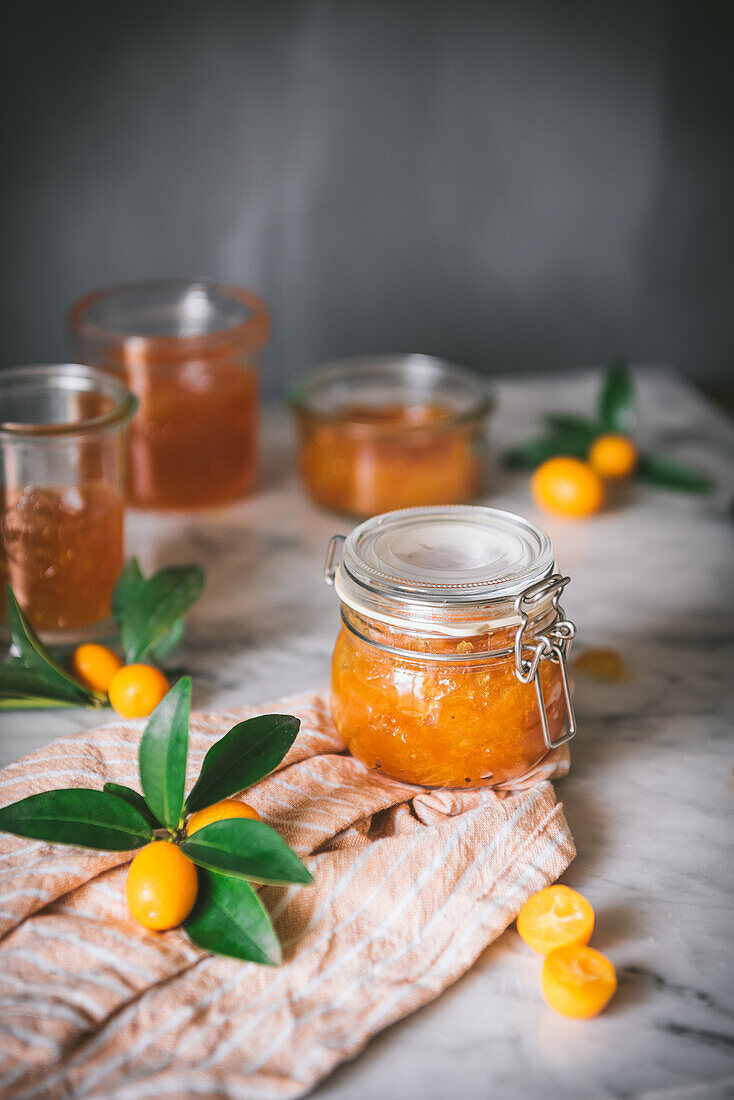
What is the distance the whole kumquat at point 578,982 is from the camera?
1.97ft

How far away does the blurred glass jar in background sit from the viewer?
3.18 ft

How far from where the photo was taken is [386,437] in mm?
1198

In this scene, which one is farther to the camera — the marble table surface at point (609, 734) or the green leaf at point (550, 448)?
the green leaf at point (550, 448)

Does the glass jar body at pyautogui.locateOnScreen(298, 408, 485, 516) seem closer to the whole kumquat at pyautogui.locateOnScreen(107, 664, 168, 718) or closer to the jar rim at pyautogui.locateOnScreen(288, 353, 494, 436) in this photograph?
the jar rim at pyautogui.locateOnScreen(288, 353, 494, 436)

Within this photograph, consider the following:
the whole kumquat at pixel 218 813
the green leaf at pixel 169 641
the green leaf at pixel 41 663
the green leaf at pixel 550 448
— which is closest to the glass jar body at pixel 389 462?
the green leaf at pixel 550 448

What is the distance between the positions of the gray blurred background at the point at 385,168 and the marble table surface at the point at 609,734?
0.22m

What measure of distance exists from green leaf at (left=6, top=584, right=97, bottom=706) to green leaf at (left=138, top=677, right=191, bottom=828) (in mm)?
207

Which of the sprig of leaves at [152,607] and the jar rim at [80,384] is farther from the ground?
the jar rim at [80,384]

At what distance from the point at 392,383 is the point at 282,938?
0.86 meters

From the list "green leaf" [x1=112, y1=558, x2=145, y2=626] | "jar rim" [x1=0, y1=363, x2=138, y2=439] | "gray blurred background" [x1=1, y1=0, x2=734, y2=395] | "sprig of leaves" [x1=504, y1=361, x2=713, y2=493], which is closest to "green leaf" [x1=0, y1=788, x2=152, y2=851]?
"green leaf" [x1=112, y1=558, x2=145, y2=626]

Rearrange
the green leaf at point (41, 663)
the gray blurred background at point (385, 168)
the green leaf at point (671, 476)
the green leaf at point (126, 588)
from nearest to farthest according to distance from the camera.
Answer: the green leaf at point (41, 663) → the green leaf at point (126, 588) → the green leaf at point (671, 476) → the gray blurred background at point (385, 168)

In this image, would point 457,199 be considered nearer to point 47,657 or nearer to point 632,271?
point 632,271

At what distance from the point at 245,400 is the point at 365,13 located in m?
0.62

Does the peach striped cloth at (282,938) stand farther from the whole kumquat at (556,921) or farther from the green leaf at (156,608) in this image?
the green leaf at (156,608)
